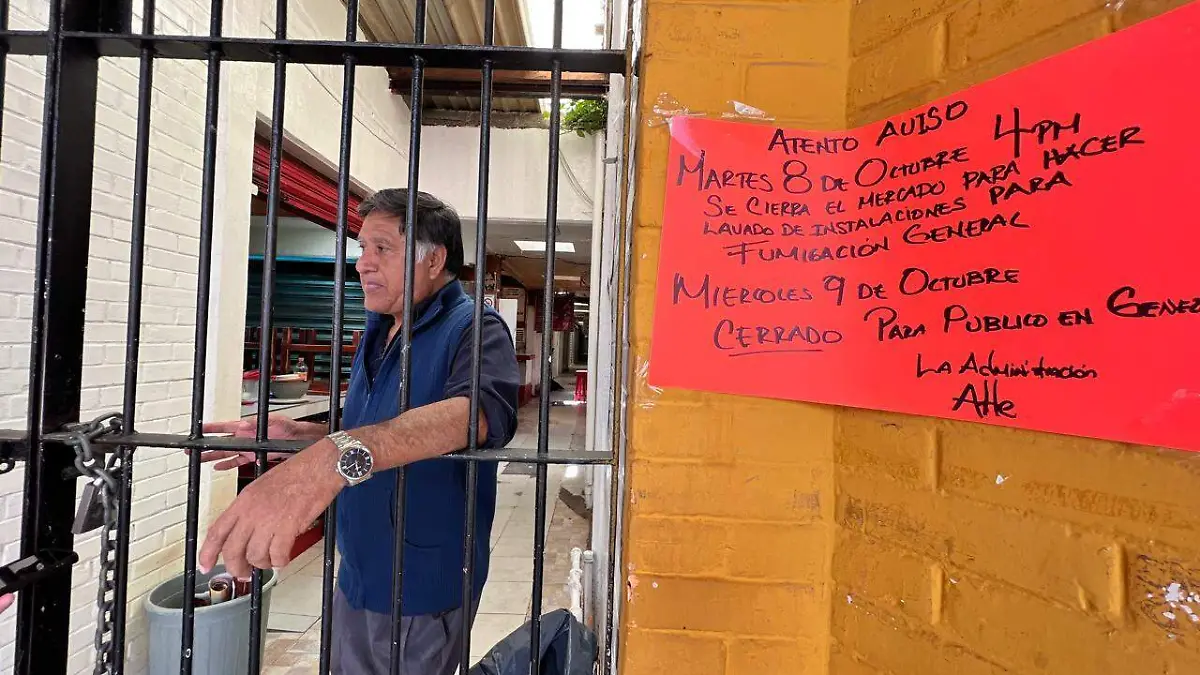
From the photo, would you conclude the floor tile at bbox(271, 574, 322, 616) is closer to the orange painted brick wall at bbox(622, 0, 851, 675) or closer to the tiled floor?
the tiled floor

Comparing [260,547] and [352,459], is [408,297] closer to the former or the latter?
[352,459]

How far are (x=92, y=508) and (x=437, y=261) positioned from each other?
3.45 feet

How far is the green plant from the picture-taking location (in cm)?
477

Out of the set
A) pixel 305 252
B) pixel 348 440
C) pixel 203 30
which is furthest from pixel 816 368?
pixel 305 252

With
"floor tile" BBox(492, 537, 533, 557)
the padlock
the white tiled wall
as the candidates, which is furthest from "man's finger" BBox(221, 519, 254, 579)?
"floor tile" BBox(492, 537, 533, 557)

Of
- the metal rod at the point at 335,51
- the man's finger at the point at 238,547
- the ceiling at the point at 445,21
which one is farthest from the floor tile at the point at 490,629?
the ceiling at the point at 445,21

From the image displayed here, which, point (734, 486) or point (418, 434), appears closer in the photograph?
point (734, 486)

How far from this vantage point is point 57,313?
0.99 m

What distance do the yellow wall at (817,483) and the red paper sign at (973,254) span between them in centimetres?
4

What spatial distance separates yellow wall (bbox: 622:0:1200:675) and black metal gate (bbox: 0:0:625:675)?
17 centimetres

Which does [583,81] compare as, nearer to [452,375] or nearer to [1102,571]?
[452,375]

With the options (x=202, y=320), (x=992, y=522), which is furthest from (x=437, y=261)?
(x=992, y=522)

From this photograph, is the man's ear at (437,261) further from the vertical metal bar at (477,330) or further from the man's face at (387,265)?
the vertical metal bar at (477,330)

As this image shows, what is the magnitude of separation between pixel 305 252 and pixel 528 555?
3408 mm
